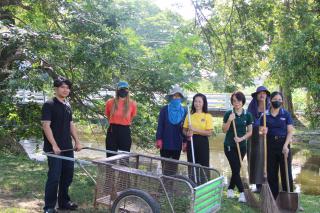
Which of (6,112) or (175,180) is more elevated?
(6,112)

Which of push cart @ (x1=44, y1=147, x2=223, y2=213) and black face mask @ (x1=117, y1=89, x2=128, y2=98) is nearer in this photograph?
push cart @ (x1=44, y1=147, x2=223, y2=213)

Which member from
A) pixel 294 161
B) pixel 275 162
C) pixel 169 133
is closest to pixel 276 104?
pixel 275 162

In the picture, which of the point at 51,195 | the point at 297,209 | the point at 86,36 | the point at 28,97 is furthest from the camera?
the point at 28,97

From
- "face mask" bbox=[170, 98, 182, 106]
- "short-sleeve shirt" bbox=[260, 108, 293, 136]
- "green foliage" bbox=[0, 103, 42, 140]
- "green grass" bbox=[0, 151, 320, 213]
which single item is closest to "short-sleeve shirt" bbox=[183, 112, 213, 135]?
"face mask" bbox=[170, 98, 182, 106]

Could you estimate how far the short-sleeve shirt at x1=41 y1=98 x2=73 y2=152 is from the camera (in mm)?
4668

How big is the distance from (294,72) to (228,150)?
4542mm

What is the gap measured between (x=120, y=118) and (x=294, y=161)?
28.5 ft

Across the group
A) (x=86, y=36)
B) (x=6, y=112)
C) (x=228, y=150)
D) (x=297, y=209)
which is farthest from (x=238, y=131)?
(x=6, y=112)

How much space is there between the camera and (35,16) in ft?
30.0

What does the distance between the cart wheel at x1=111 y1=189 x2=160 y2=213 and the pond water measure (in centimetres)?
475

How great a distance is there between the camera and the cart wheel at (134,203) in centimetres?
418

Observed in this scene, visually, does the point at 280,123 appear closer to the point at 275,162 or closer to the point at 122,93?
the point at 275,162

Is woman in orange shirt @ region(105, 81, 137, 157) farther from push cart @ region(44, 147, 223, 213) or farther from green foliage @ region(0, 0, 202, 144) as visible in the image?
green foliage @ region(0, 0, 202, 144)

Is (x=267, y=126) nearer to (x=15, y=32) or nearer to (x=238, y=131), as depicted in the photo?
(x=238, y=131)
